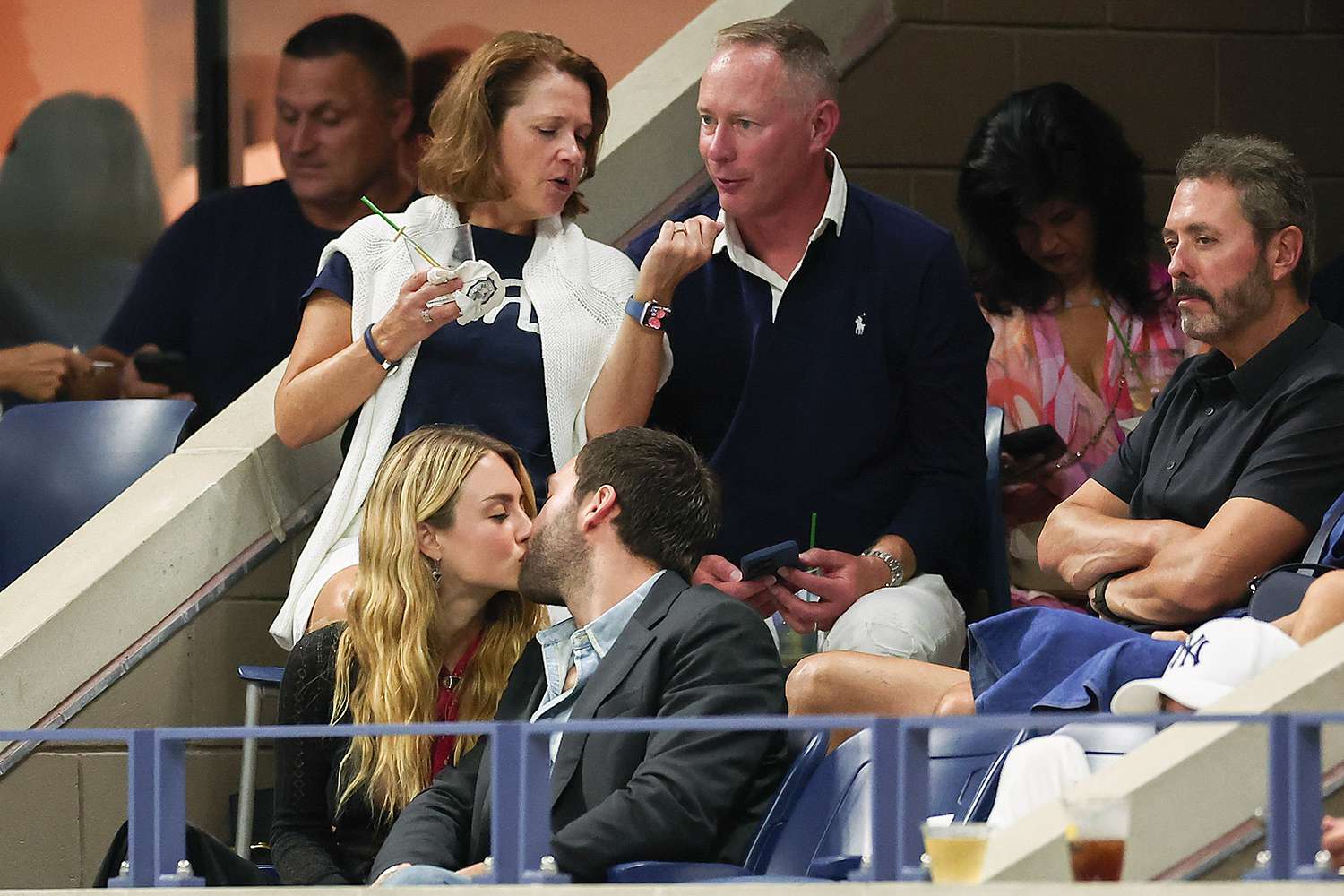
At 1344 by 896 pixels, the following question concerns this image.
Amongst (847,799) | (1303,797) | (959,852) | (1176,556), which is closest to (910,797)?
(959,852)

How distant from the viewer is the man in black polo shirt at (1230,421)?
141 inches

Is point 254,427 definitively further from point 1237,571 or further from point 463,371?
point 1237,571

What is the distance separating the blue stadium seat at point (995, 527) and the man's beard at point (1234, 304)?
839 mm

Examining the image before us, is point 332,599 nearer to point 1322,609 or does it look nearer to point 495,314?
point 495,314

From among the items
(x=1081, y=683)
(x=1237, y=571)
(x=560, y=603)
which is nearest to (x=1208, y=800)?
(x=1081, y=683)

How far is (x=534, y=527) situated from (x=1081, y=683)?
884 mm

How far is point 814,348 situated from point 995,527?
0.52 m

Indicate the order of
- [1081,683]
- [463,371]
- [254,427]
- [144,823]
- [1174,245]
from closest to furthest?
1. [144,823]
2. [1081,683]
3. [1174,245]
4. [463,371]
5. [254,427]

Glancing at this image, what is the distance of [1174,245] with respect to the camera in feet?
12.5

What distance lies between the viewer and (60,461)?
5.27m

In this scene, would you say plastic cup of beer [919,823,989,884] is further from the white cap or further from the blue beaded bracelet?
the blue beaded bracelet

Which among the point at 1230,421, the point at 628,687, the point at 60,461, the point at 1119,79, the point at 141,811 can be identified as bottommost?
the point at 141,811

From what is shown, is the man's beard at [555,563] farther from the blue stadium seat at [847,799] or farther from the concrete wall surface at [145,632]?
the concrete wall surface at [145,632]

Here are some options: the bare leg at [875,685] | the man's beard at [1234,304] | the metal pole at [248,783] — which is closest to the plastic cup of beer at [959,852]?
the bare leg at [875,685]
